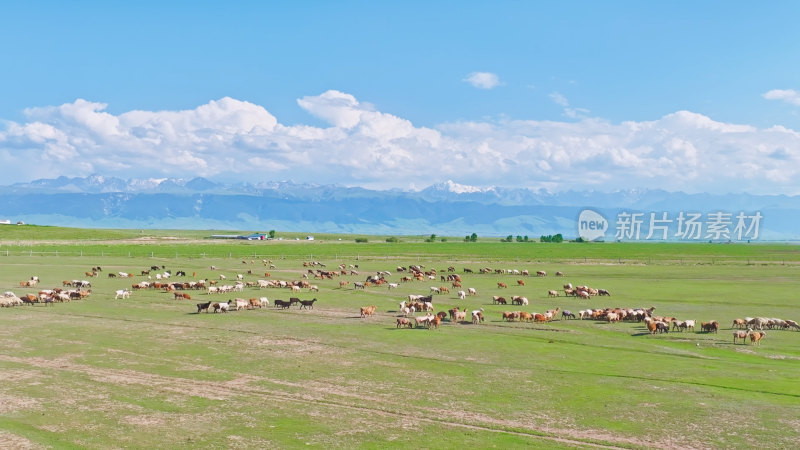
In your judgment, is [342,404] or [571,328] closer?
[342,404]

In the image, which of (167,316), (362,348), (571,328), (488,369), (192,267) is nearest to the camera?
(488,369)

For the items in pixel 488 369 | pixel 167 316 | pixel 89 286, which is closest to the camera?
pixel 488 369

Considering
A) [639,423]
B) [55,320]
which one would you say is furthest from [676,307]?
[55,320]

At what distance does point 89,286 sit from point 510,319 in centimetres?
3887

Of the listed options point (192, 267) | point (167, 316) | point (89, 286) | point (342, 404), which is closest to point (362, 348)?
point (342, 404)

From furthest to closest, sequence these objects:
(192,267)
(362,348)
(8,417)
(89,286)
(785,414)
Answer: (192,267)
(89,286)
(362,348)
(785,414)
(8,417)

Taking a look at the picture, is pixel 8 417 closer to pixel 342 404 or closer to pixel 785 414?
pixel 342 404

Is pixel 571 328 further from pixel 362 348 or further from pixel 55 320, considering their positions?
pixel 55 320

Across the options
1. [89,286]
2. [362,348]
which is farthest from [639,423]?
[89,286]

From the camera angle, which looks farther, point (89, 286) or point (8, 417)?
point (89, 286)

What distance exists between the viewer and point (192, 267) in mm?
84000

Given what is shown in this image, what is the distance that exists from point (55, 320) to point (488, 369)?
26739mm

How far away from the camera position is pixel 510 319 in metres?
39.2

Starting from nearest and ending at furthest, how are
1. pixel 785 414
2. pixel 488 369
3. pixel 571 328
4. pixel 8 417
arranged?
1. pixel 8 417
2. pixel 785 414
3. pixel 488 369
4. pixel 571 328
